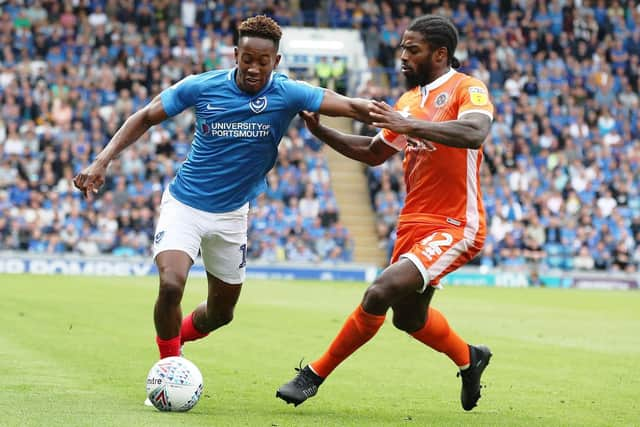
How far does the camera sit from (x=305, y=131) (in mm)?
31344

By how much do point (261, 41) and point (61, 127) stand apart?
70.9 ft

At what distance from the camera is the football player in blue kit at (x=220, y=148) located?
7918mm

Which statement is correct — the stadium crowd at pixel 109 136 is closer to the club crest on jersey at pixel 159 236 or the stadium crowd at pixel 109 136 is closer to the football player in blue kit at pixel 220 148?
the football player in blue kit at pixel 220 148

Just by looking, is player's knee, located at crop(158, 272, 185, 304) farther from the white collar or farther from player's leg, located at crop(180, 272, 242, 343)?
the white collar

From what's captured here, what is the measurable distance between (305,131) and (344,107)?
76.6 ft

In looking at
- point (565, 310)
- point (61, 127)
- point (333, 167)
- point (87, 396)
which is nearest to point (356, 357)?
point (87, 396)

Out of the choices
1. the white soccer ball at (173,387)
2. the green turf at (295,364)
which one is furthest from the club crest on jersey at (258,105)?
the green turf at (295,364)

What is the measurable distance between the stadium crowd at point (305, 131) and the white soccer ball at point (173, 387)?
61.9 ft

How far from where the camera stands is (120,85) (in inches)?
1196

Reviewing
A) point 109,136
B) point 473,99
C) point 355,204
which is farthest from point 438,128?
point 355,204

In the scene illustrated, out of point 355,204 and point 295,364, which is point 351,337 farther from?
point 355,204

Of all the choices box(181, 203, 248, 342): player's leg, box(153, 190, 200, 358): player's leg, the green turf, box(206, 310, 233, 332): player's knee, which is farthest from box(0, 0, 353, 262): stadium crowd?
box(153, 190, 200, 358): player's leg

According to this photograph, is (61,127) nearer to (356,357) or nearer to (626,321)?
(626,321)

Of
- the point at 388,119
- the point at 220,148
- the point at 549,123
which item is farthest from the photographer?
the point at 549,123
